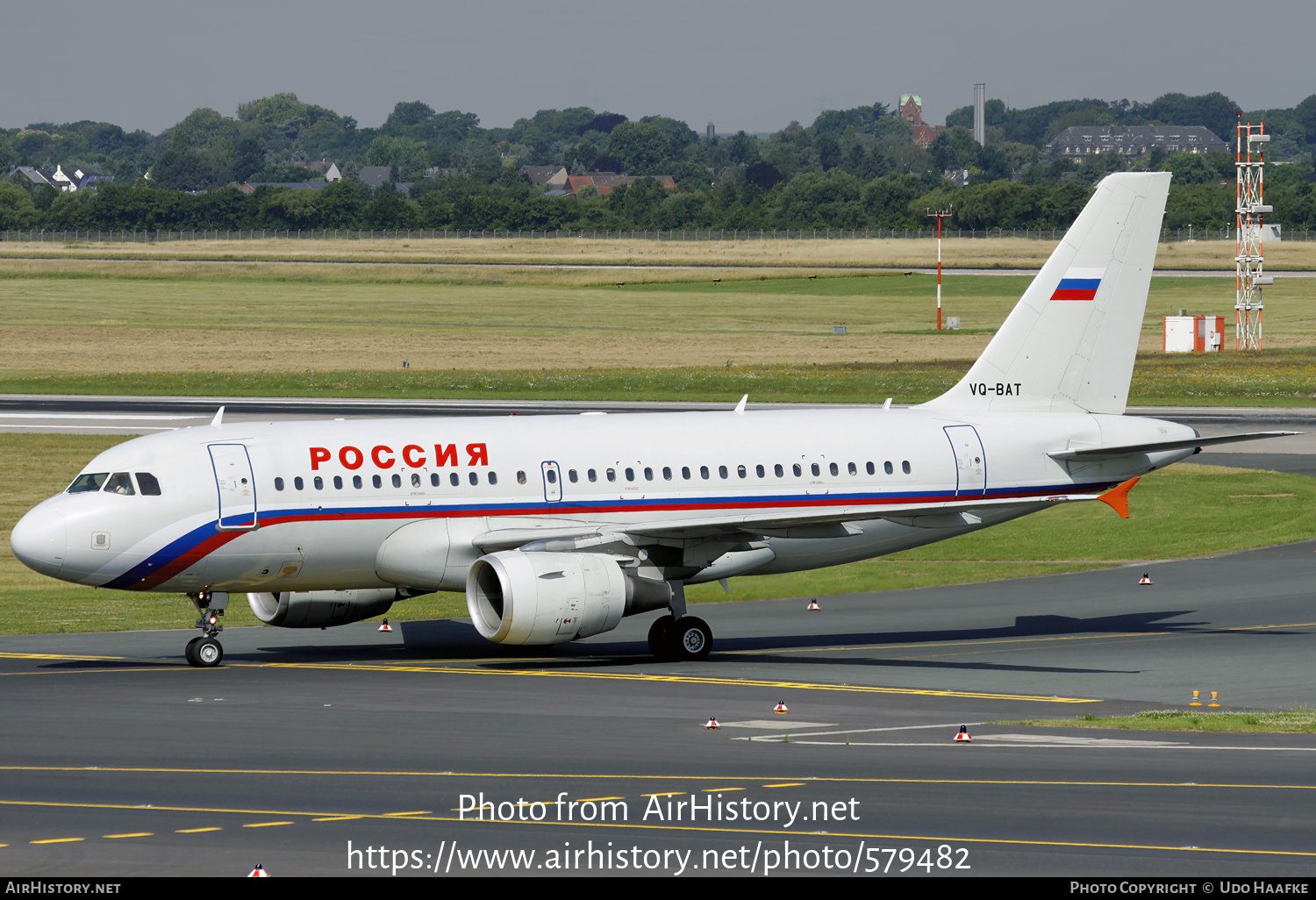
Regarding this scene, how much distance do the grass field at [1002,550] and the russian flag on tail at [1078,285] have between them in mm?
8705

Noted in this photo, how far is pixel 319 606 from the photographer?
35188mm

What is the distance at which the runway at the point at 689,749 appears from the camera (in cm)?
1845

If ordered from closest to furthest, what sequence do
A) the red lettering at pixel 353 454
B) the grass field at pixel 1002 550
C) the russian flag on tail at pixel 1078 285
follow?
the red lettering at pixel 353 454
the russian flag on tail at pixel 1078 285
the grass field at pixel 1002 550

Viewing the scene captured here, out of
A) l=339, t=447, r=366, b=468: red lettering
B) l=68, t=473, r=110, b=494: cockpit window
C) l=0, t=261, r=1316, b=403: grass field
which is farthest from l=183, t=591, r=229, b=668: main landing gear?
l=0, t=261, r=1316, b=403: grass field

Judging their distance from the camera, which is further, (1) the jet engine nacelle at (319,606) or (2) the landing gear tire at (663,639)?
(1) the jet engine nacelle at (319,606)

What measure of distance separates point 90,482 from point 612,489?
10255mm

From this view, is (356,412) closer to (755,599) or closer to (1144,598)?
(755,599)

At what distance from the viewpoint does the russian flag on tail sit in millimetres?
39281

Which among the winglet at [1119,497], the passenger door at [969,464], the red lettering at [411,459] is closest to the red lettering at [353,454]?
the red lettering at [411,459]

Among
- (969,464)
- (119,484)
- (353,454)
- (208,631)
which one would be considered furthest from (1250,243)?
(119,484)

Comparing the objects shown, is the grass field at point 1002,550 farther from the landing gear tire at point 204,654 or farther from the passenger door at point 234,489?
the passenger door at point 234,489

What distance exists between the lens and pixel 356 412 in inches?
3029

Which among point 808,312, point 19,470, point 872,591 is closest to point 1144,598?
point 872,591

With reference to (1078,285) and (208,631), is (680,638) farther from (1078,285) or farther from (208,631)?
(1078,285)
